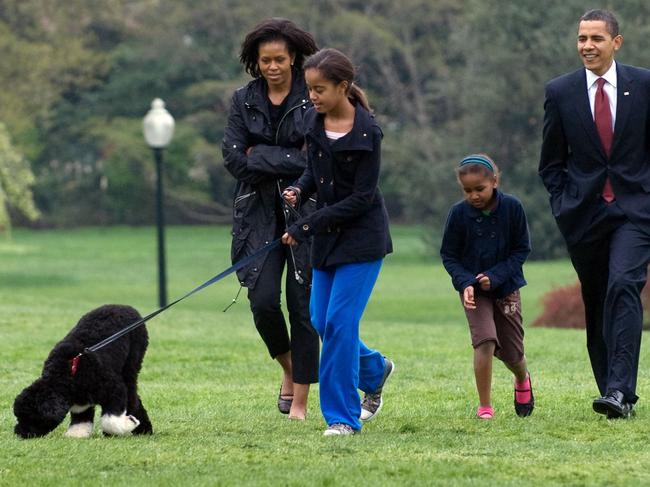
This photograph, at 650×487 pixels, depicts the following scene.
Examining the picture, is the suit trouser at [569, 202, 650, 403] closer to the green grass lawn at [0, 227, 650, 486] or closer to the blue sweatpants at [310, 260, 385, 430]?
the green grass lawn at [0, 227, 650, 486]

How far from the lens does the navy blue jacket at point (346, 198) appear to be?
7176mm

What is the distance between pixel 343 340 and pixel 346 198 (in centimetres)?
72

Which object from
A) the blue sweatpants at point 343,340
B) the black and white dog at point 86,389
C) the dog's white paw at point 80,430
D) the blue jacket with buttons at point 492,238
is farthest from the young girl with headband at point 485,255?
the dog's white paw at point 80,430

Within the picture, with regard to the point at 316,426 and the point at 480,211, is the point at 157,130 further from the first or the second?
the point at 316,426

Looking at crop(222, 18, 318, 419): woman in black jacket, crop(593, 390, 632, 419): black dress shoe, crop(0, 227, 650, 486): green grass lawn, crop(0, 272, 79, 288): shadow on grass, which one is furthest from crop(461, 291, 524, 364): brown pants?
crop(0, 272, 79, 288): shadow on grass

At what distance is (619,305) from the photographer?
7.82 m

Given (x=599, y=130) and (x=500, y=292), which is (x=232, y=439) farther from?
(x=599, y=130)

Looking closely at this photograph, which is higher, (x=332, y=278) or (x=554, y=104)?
(x=554, y=104)

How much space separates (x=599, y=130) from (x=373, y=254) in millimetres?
1610

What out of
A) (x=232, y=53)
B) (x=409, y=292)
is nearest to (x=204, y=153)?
(x=232, y=53)

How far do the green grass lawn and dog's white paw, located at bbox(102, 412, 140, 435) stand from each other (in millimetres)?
52

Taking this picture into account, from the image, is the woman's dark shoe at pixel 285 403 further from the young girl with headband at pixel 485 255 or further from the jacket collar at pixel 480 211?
the jacket collar at pixel 480 211

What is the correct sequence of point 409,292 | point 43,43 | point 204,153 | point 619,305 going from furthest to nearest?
point 204,153, point 43,43, point 409,292, point 619,305

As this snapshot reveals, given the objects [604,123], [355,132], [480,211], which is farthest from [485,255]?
[355,132]
